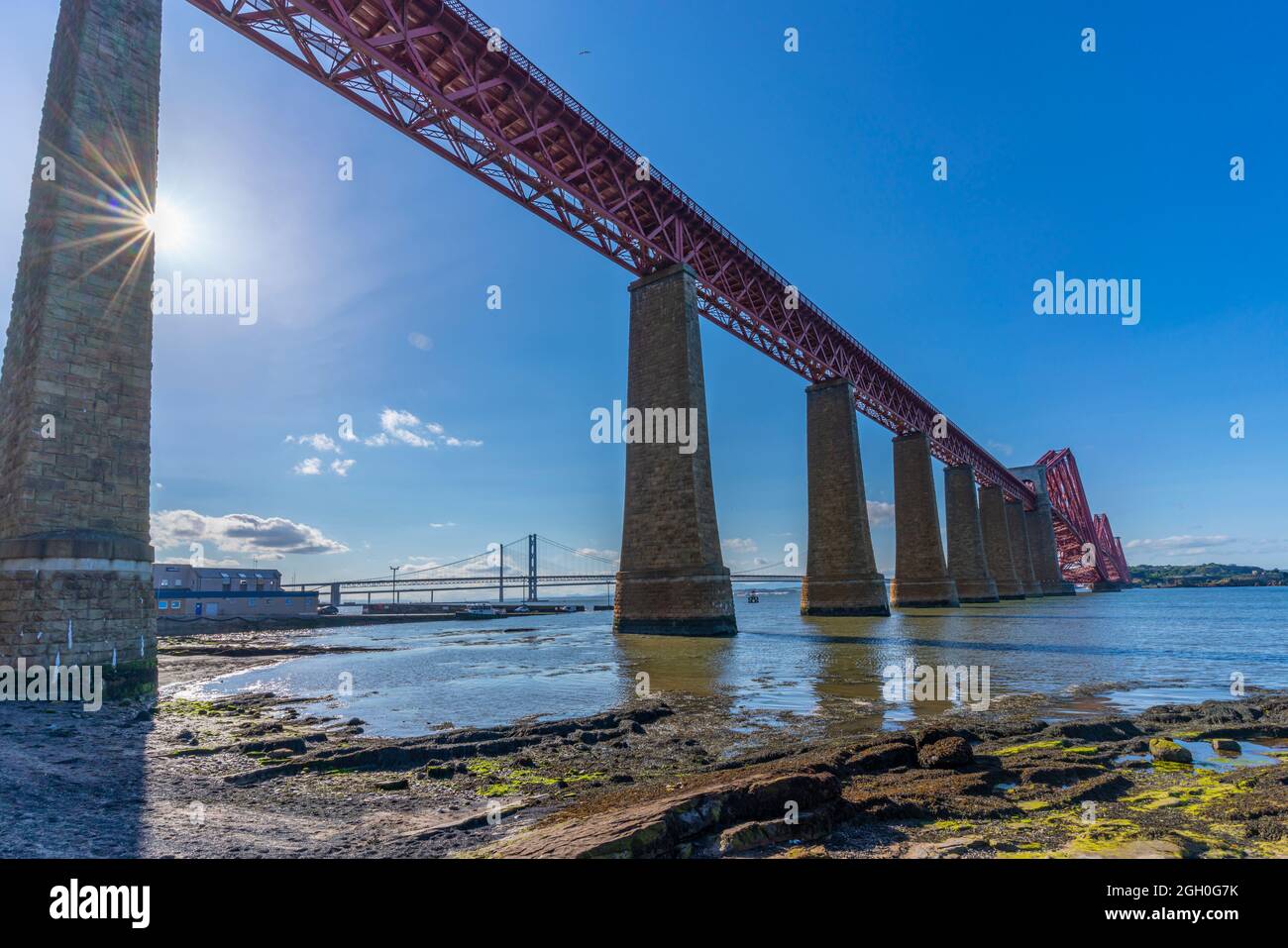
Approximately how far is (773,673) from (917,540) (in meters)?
39.4

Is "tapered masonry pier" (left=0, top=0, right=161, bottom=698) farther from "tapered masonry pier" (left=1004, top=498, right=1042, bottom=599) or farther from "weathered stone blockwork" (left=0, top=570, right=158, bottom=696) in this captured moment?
"tapered masonry pier" (left=1004, top=498, right=1042, bottom=599)

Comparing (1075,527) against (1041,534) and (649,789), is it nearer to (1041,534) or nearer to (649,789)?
(1041,534)

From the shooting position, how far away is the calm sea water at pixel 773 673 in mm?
10672

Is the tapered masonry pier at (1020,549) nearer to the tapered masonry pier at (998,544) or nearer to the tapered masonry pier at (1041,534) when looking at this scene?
the tapered masonry pier at (998,544)

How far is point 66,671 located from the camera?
10539 millimetres

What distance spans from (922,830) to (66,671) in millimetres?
12850

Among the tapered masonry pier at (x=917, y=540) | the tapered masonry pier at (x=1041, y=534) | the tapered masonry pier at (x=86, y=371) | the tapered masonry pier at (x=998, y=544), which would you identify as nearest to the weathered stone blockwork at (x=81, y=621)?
the tapered masonry pier at (x=86, y=371)

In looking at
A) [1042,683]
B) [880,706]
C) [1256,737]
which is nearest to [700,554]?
[1042,683]

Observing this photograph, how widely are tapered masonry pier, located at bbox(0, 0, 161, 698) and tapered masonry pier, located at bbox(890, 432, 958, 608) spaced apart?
4896 centimetres

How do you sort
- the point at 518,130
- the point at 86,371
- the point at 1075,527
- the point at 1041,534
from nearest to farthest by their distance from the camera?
the point at 86,371 → the point at 518,130 → the point at 1041,534 → the point at 1075,527

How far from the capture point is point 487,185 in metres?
26.0

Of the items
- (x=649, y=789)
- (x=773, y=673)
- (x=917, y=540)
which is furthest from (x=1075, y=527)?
(x=649, y=789)
